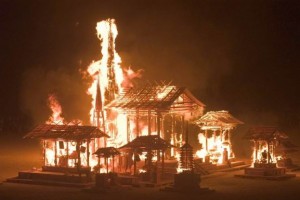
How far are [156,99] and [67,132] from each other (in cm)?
596

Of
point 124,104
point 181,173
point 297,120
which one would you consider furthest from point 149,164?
point 297,120

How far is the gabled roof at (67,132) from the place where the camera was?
Answer: 32250mm

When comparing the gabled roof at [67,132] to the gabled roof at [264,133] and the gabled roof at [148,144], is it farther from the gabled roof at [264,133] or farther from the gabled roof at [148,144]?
the gabled roof at [264,133]

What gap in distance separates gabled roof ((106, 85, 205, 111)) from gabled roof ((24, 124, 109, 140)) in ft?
13.3

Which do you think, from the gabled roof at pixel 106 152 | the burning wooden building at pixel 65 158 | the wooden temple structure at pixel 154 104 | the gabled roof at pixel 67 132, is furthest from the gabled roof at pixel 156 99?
the gabled roof at pixel 106 152

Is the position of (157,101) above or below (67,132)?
above

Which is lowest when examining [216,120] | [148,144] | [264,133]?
[148,144]

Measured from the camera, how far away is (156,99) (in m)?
36.4

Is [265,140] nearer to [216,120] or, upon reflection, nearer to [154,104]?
[216,120]

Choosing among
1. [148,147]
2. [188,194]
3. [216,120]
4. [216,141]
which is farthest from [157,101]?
[188,194]

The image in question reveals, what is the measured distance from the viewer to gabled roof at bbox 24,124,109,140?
32.2 metres

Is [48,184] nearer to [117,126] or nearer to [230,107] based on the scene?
[117,126]

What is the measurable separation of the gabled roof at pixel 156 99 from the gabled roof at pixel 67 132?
13.3 feet

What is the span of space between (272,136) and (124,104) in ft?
27.0
